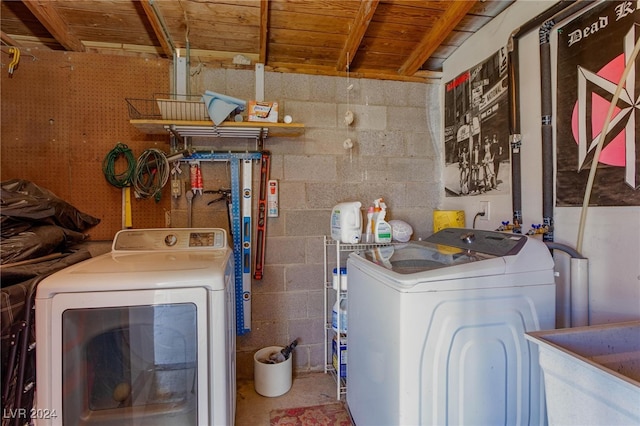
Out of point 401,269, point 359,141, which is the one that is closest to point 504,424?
point 401,269

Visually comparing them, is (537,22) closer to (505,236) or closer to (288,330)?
(505,236)

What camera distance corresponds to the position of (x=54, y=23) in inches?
70.8

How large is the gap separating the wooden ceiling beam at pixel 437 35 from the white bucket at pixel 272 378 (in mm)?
2371

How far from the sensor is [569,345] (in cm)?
98

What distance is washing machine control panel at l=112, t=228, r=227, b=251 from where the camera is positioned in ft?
5.87

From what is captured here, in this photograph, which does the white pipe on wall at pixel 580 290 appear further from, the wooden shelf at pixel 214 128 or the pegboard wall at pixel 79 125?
the pegboard wall at pixel 79 125

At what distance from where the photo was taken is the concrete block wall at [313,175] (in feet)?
7.38

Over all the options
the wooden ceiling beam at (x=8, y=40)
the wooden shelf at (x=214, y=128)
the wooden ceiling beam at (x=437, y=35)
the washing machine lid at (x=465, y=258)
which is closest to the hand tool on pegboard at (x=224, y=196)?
the wooden shelf at (x=214, y=128)

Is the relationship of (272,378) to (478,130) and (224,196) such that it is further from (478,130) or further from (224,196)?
(478,130)

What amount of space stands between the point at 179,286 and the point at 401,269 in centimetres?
89

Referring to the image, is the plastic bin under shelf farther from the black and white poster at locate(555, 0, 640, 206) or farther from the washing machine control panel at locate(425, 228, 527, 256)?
the black and white poster at locate(555, 0, 640, 206)

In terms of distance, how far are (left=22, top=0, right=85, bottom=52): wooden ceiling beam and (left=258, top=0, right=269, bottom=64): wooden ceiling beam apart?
1.16 metres

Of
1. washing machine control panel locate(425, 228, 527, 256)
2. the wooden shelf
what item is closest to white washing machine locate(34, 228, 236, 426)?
the wooden shelf

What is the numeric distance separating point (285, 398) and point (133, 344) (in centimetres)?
120
